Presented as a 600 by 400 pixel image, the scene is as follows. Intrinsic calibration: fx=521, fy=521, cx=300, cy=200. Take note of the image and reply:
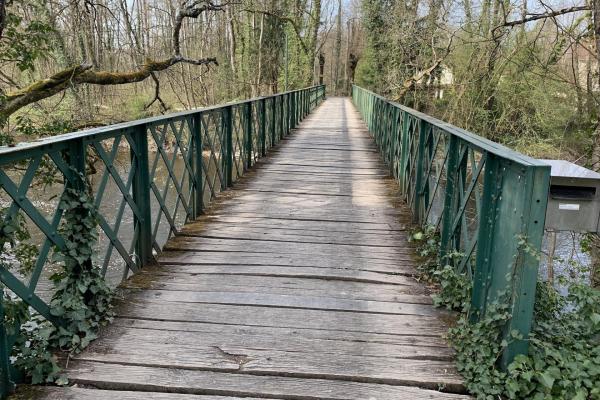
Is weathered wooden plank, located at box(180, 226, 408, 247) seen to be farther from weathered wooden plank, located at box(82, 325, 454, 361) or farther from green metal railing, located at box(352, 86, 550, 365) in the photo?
weathered wooden plank, located at box(82, 325, 454, 361)

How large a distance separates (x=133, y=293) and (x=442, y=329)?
2.09 meters

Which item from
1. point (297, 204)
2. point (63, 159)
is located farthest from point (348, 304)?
point (297, 204)

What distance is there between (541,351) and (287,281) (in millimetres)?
1865

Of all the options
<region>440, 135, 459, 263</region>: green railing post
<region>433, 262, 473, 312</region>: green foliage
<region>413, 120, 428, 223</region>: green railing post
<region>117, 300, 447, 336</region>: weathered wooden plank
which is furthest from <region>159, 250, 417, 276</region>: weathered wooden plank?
<region>413, 120, 428, 223</region>: green railing post

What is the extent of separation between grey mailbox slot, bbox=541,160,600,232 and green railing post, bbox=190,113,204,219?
3.46 m

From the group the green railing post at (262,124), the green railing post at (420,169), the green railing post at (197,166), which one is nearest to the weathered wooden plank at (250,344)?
the green railing post at (420,169)

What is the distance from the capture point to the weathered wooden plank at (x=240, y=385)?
254 centimetres

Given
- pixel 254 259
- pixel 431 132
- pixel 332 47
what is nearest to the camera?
pixel 254 259

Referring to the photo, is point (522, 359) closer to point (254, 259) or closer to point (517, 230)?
point (517, 230)

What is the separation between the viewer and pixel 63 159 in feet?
9.67

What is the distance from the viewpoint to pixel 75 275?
2998mm

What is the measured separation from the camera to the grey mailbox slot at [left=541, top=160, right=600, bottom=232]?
3.27 m

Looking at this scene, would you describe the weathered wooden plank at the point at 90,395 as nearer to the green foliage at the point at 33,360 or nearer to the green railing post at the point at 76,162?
the green foliage at the point at 33,360

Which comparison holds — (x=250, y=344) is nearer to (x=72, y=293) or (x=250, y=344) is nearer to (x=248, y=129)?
(x=72, y=293)
